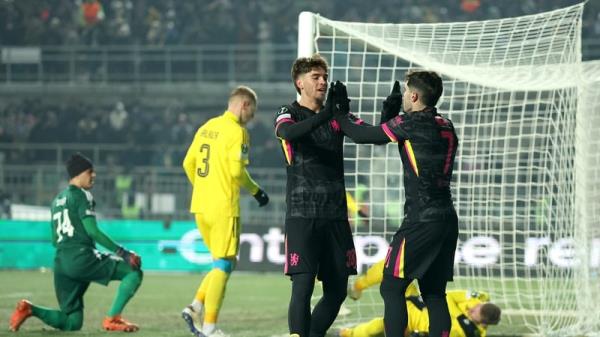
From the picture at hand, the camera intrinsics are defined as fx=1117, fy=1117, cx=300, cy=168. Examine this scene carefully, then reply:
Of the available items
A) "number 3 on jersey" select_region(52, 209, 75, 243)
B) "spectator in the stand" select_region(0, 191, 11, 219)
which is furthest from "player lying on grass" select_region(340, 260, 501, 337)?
"spectator in the stand" select_region(0, 191, 11, 219)

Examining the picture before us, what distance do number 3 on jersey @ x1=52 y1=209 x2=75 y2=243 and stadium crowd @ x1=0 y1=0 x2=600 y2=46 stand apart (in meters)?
17.9

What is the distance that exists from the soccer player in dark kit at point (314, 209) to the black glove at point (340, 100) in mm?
125

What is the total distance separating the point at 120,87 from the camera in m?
26.2

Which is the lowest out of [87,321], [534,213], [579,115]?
[87,321]

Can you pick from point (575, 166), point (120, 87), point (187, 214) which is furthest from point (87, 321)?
point (120, 87)

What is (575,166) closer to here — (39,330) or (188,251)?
(39,330)

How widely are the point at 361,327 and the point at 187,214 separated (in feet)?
34.9

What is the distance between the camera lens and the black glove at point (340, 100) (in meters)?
6.03

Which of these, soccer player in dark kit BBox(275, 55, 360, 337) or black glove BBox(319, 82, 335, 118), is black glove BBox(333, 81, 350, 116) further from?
soccer player in dark kit BBox(275, 55, 360, 337)

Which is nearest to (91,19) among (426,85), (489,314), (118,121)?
(118,121)

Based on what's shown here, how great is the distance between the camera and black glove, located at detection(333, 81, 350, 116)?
6.03 m

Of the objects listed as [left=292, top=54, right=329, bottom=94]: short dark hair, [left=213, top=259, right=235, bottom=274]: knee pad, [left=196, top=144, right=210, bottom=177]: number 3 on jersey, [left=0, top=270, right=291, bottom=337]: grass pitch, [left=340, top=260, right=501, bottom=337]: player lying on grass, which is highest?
[left=292, top=54, right=329, bottom=94]: short dark hair

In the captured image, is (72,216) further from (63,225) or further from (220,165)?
(220,165)

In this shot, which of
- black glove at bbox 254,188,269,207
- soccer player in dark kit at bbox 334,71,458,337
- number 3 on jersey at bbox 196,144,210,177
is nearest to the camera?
soccer player in dark kit at bbox 334,71,458,337
